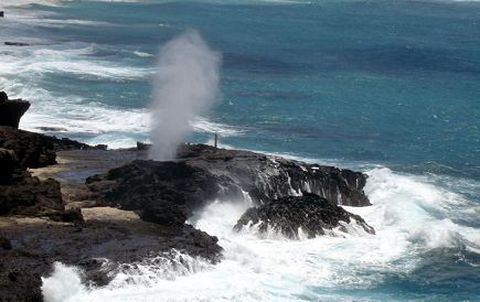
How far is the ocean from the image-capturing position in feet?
93.2

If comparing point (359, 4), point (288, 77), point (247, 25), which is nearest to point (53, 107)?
point (288, 77)

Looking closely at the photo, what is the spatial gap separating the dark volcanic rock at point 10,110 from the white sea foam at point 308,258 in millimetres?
10270

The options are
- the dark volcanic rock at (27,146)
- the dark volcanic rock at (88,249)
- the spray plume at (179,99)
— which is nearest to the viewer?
the dark volcanic rock at (88,249)

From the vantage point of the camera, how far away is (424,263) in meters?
31.2

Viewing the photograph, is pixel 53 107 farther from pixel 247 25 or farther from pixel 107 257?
pixel 247 25

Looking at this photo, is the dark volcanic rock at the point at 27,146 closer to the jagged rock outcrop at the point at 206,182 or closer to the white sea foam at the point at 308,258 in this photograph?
the jagged rock outcrop at the point at 206,182

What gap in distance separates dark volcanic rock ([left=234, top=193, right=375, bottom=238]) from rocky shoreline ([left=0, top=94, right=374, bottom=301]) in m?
0.04

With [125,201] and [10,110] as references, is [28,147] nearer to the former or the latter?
[10,110]

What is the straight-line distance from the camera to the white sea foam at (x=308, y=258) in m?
26.2

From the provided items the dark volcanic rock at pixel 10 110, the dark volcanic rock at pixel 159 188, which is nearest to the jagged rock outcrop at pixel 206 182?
the dark volcanic rock at pixel 159 188

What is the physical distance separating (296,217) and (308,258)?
9.13 ft

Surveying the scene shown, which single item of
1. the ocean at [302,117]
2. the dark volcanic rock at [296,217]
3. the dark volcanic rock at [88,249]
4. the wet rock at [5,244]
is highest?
the wet rock at [5,244]

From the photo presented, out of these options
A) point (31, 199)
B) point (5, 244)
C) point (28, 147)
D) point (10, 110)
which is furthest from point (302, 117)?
point (5, 244)

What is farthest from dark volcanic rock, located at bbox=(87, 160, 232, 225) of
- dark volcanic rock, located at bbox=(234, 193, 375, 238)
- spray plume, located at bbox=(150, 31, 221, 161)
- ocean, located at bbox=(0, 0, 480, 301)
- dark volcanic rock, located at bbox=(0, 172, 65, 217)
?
spray plume, located at bbox=(150, 31, 221, 161)
